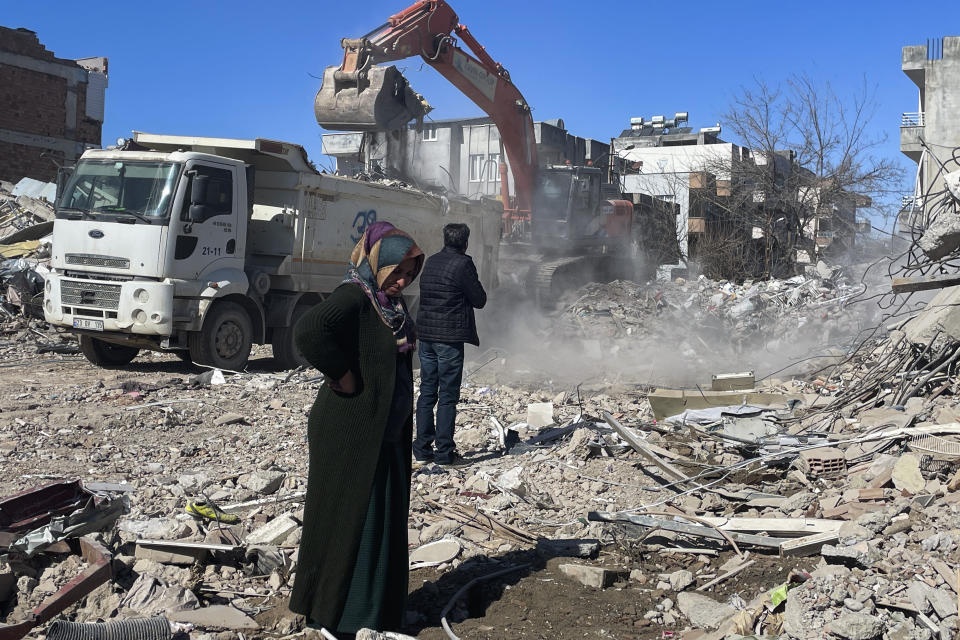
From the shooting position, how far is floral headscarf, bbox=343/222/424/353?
335 centimetres

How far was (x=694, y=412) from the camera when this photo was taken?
286 inches

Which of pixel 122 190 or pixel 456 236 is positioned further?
pixel 122 190

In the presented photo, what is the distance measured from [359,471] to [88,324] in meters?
7.27

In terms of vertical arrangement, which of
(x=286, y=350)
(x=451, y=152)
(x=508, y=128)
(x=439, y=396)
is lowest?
(x=439, y=396)

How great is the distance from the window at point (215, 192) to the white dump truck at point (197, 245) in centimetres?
1

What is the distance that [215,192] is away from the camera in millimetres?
9688

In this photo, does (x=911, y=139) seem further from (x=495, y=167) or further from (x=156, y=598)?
(x=156, y=598)

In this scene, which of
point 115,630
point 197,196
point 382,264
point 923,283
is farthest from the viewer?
point 197,196

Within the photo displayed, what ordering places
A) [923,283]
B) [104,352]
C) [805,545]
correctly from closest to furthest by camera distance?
[805,545], [923,283], [104,352]

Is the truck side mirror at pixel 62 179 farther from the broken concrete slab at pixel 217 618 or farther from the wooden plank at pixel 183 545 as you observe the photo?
the broken concrete slab at pixel 217 618

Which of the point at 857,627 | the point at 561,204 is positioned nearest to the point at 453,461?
the point at 857,627

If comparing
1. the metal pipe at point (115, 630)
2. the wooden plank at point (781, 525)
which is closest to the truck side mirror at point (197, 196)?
the metal pipe at point (115, 630)

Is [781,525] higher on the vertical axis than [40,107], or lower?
lower

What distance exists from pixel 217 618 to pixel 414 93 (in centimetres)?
1002
